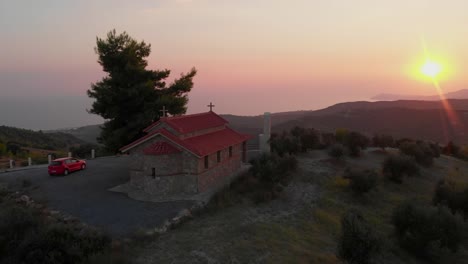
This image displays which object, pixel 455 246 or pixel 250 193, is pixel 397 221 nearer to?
pixel 455 246

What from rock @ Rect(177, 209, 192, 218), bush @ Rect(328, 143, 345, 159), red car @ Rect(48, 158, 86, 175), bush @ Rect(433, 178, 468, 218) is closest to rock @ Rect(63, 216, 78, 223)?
rock @ Rect(177, 209, 192, 218)

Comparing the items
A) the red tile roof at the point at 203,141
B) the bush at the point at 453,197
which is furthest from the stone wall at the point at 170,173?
the bush at the point at 453,197

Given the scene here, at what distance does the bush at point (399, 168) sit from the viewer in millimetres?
25469

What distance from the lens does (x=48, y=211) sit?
54.0ft

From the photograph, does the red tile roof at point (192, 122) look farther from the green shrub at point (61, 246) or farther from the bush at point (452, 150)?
the bush at point (452, 150)

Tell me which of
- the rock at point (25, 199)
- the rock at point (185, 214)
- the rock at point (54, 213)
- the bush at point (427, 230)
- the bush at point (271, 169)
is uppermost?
the bush at point (271, 169)

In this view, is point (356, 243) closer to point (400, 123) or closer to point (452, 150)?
point (452, 150)

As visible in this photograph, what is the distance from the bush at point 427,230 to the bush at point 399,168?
1049cm

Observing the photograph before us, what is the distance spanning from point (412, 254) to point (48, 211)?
703 inches

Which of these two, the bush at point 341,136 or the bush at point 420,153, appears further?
the bush at point 341,136

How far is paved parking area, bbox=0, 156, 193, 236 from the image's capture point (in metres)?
15.2

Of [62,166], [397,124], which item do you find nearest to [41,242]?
[62,166]

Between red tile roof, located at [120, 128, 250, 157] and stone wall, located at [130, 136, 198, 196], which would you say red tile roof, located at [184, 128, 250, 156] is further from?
stone wall, located at [130, 136, 198, 196]

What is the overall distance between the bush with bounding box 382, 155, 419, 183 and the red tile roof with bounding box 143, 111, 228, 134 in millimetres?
13897
